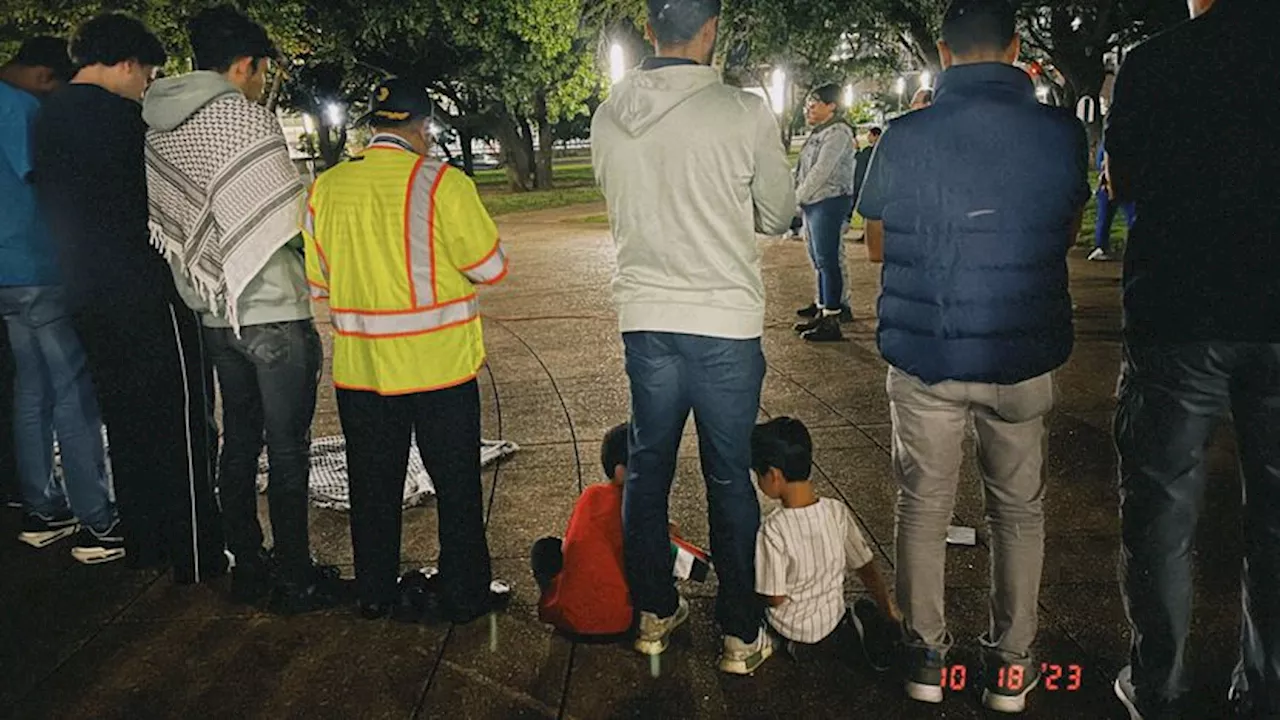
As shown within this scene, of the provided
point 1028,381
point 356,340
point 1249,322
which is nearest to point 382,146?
point 356,340

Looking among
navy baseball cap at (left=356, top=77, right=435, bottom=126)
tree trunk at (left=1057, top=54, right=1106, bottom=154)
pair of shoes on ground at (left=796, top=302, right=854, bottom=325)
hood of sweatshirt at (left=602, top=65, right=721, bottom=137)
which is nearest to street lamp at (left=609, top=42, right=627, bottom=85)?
pair of shoes on ground at (left=796, top=302, right=854, bottom=325)

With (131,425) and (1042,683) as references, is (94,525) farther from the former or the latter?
(1042,683)

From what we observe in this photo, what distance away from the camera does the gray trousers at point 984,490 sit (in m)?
2.67

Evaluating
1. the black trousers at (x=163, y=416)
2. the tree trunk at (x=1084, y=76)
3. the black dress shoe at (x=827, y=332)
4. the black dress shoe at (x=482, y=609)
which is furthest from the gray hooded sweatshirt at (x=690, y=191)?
the tree trunk at (x=1084, y=76)

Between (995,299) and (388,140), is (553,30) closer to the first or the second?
(388,140)

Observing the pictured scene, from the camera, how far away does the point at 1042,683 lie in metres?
2.90

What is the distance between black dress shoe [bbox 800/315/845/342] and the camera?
7488 mm

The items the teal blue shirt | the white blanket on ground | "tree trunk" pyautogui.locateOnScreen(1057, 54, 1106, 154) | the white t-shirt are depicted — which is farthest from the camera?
"tree trunk" pyautogui.locateOnScreen(1057, 54, 1106, 154)

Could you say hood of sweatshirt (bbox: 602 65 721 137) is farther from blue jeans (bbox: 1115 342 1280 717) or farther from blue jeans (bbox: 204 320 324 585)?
blue jeans (bbox: 204 320 324 585)

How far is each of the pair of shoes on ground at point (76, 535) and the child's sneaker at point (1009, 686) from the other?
3.53 meters

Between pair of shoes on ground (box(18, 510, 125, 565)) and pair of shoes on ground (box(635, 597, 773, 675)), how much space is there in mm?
2440

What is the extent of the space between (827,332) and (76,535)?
5280 mm

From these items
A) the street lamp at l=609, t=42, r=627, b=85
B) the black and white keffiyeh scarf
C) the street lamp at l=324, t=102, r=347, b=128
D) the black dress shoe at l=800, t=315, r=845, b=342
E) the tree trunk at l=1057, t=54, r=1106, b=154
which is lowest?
the black dress shoe at l=800, t=315, r=845, b=342

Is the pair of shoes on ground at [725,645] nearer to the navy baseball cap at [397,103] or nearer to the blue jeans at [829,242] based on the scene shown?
the navy baseball cap at [397,103]
